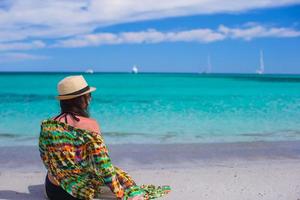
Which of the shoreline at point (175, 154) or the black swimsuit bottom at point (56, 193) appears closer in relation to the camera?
the black swimsuit bottom at point (56, 193)

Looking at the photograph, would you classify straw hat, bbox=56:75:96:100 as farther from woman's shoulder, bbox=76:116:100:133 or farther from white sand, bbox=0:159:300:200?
white sand, bbox=0:159:300:200

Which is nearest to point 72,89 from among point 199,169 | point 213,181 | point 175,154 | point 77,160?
point 77,160

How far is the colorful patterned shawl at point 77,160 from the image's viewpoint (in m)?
3.83

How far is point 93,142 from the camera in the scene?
12.5 feet

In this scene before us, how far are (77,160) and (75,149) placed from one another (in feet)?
0.37

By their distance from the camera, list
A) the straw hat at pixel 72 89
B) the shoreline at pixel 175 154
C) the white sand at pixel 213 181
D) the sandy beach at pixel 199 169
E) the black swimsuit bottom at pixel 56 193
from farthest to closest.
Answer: the shoreline at pixel 175 154, the sandy beach at pixel 199 169, the white sand at pixel 213 181, the black swimsuit bottom at pixel 56 193, the straw hat at pixel 72 89

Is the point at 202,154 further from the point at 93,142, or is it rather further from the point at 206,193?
the point at 93,142

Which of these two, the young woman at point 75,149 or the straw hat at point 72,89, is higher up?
the straw hat at point 72,89

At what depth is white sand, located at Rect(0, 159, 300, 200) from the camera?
15.2 ft

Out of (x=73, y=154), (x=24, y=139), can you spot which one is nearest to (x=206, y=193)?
(x=73, y=154)

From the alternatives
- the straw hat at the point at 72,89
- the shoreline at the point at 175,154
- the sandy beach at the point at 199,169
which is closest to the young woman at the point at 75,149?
the straw hat at the point at 72,89

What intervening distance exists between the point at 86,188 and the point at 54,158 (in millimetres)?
409

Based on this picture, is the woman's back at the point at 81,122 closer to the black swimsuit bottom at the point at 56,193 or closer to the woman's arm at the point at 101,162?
the woman's arm at the point at 101,162

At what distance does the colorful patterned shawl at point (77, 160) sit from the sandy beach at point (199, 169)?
0.70 metres
